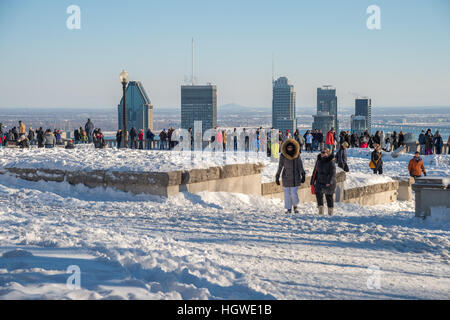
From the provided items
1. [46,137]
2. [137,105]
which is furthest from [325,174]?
[137,105]

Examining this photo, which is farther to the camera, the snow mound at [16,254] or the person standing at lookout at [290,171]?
the person standing at lookout at [290,171]

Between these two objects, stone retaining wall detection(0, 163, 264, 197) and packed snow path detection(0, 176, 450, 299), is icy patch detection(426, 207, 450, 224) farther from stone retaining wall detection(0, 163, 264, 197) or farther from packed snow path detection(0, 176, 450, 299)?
stone retaining wall detection(0, 163, 264, 197)

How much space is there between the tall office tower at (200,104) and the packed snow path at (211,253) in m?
153

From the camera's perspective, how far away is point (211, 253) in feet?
22.9

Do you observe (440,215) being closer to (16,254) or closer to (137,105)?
(16,254)

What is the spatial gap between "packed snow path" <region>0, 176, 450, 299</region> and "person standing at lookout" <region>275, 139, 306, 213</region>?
51cm

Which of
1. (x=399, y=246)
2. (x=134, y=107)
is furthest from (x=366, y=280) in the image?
(x=134, y=107)

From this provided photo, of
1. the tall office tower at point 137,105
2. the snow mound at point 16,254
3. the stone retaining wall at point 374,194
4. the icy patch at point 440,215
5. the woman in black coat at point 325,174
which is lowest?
the stone retaining wall at point 374,194

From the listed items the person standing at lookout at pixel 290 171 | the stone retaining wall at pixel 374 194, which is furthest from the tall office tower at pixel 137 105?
the person standing at lookout at pixel 290 171

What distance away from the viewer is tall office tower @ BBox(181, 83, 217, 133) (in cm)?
16638

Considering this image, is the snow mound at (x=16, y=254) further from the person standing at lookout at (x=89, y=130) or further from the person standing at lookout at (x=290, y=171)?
the person standing at lookout at (x=89, y=130)

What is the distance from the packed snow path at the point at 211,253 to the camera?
5441mm

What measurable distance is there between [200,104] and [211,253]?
165191 millimetres

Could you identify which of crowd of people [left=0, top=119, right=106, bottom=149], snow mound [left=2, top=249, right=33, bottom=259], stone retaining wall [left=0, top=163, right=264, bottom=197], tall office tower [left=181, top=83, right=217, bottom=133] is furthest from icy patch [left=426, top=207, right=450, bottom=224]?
tall office tower [left=181, top=83, right=217, bottom=133]
